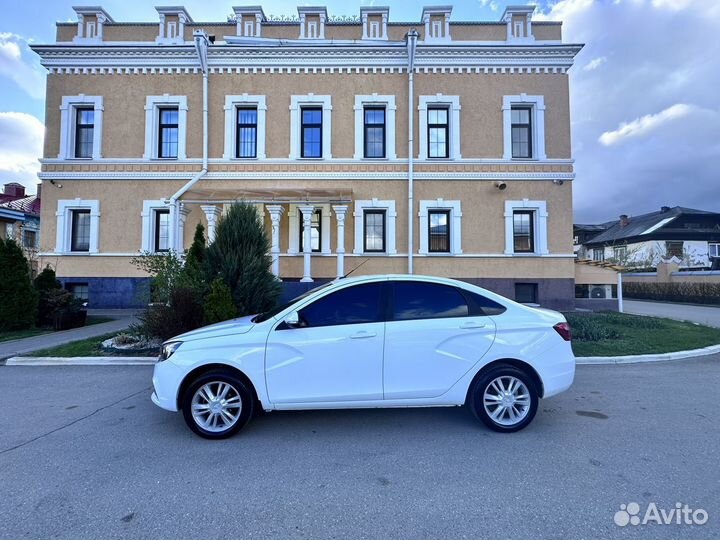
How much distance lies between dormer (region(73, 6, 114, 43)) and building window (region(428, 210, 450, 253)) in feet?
48.8

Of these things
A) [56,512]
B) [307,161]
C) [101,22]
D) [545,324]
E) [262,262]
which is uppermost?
[101,22]

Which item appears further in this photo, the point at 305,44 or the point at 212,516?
the point at 305,44

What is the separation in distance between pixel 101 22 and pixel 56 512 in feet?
59.0

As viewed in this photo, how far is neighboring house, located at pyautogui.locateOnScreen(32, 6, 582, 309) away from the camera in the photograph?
13695 mm

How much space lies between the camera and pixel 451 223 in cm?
1383

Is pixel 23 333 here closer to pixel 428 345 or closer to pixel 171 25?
pixel 428 345

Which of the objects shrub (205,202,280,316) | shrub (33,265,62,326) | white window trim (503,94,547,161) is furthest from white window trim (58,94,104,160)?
white window trim (503,94,547,161)

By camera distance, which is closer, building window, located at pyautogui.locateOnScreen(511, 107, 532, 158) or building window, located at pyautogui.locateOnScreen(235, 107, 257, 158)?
building window, located at pyautogui.locateOnScreen(511, 107, 532, 158)

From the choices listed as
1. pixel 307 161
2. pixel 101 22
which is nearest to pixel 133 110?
pixel 101 22

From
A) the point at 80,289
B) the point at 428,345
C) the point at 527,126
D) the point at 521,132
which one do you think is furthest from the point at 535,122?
the point at 80,289

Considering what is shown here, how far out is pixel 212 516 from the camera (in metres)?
2.52

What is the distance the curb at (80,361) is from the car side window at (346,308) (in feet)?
15.1

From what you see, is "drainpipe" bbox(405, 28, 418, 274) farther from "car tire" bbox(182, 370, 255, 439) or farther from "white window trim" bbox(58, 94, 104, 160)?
"white window trim" bbox(58, 94, 104, 160)

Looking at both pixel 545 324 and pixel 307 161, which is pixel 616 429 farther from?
pixel 307 161
